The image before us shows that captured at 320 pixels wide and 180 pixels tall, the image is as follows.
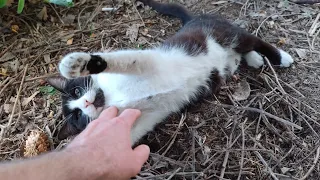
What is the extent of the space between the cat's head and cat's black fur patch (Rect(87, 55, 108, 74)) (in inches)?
15.0

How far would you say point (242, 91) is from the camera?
8.29ft

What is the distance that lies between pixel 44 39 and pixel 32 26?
0.56ft

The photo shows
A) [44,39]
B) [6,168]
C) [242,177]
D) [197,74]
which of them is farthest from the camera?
[44,39]

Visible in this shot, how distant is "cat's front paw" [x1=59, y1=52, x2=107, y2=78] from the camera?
1760 mm

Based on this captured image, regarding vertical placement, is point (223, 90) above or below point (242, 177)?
above

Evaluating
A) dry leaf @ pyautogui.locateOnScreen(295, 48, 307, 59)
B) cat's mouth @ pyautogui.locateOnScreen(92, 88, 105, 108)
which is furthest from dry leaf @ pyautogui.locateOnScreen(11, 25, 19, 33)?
dry leaf @ pyautogui.locateOnScreen(295, 48, 307, 59)

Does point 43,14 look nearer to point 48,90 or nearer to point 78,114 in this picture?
point 48,90

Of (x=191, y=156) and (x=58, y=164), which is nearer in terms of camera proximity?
(x=58, y=164)

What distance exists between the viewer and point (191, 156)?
227 cm

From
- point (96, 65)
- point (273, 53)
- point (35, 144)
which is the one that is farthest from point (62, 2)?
point (273, 53)

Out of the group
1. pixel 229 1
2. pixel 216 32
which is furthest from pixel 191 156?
pixel 229 1

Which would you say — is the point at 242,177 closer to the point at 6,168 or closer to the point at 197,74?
the point at 197,74

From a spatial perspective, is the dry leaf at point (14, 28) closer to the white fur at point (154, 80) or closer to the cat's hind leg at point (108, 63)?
the white fur at point (154, 80)

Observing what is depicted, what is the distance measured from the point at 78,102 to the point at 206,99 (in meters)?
0.76
